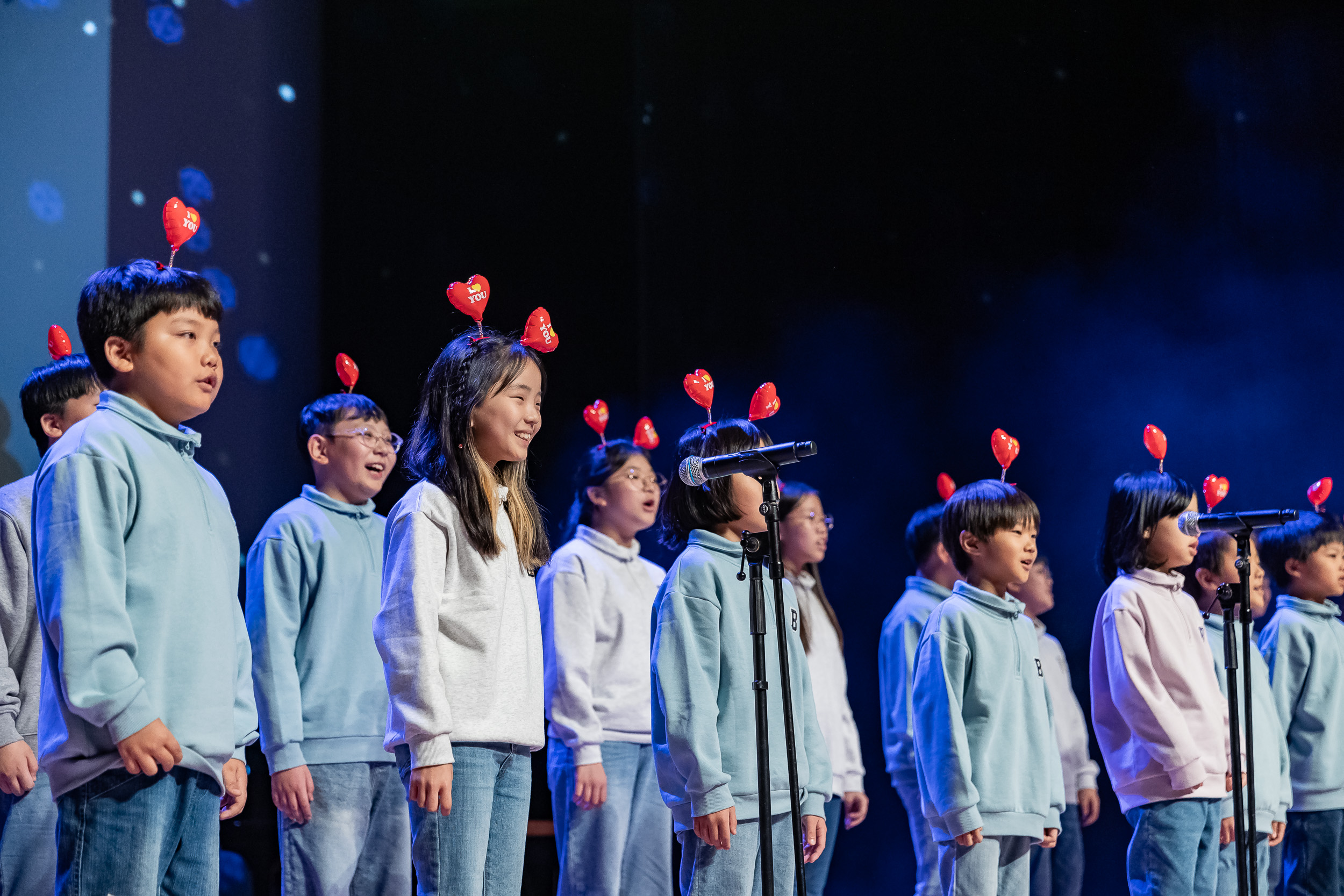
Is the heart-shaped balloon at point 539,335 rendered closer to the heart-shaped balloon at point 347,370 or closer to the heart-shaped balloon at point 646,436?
the heart-shaped balloon at point 347,370

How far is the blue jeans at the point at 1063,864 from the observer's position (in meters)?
4.32

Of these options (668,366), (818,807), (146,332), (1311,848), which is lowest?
(1311,848)

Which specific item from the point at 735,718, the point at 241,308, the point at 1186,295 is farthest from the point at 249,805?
the point at 1186,295

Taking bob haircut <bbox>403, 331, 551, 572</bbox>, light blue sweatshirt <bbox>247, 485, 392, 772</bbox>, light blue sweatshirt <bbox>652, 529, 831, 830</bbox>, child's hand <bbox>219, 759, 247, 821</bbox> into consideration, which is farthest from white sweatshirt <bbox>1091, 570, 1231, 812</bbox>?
child's hand <bbox>219, 759, 247, 821</bbox>

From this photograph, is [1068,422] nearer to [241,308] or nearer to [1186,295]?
[1186,295]

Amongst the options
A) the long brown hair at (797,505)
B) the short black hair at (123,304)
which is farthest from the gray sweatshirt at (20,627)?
the long brown hair at (797,505)

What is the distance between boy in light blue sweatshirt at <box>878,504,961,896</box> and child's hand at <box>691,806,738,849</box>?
57.2 inches

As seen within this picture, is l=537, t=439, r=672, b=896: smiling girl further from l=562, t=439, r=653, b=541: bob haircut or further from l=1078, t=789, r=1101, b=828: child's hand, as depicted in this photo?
l=1078, t=789, r=1101, b=828: child's hand

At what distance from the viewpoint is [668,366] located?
5.10 meters

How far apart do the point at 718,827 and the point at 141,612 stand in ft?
3.94

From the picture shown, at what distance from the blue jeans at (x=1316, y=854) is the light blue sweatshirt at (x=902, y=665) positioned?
1.24 meters

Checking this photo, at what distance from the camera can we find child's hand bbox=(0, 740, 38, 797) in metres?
2.48

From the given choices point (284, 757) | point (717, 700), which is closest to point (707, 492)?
point (717, 700)

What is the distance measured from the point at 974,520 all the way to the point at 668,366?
1.96 m
